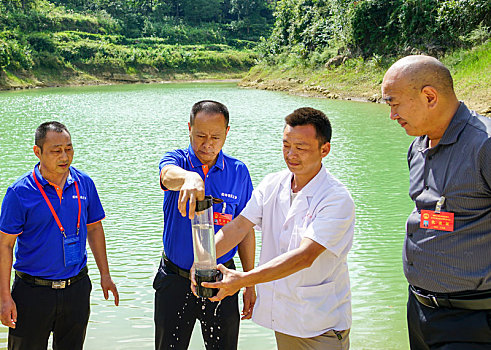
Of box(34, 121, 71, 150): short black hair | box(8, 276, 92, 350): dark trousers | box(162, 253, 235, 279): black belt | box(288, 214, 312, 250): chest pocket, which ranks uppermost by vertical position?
box(34, 121, 71, 150): short black hair

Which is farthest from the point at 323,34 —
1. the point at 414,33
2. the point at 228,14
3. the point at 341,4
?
the point at 228,14

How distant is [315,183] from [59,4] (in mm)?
66414

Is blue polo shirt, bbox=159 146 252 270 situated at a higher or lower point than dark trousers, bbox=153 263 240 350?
higher

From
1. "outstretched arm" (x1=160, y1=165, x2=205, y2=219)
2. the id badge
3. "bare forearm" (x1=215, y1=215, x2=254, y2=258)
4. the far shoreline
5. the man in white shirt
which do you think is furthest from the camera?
the far shoreline

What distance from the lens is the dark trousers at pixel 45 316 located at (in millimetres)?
2932

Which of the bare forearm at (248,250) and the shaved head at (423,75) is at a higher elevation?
the shaved head at (423,75)

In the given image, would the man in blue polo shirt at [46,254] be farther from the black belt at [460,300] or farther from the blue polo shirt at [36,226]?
the black belt at [460,300]

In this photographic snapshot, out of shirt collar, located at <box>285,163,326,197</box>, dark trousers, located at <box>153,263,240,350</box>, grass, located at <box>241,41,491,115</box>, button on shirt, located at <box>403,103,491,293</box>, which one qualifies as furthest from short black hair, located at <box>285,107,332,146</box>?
grass, located at <box>241,41,491,115</box>

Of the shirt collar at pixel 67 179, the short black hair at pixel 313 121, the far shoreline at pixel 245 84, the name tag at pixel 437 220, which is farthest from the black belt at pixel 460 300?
the far shoreline at pixel 245 84

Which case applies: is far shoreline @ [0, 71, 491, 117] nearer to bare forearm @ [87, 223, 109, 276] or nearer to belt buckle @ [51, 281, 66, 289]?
bare forearm @ [87, 223, 109, 276]

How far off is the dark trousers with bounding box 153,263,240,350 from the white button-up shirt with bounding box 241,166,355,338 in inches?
15.0

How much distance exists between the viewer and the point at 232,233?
2.79 meters

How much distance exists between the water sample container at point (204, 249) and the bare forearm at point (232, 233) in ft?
1.29

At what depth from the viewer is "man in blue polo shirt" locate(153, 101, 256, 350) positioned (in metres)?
2.93
